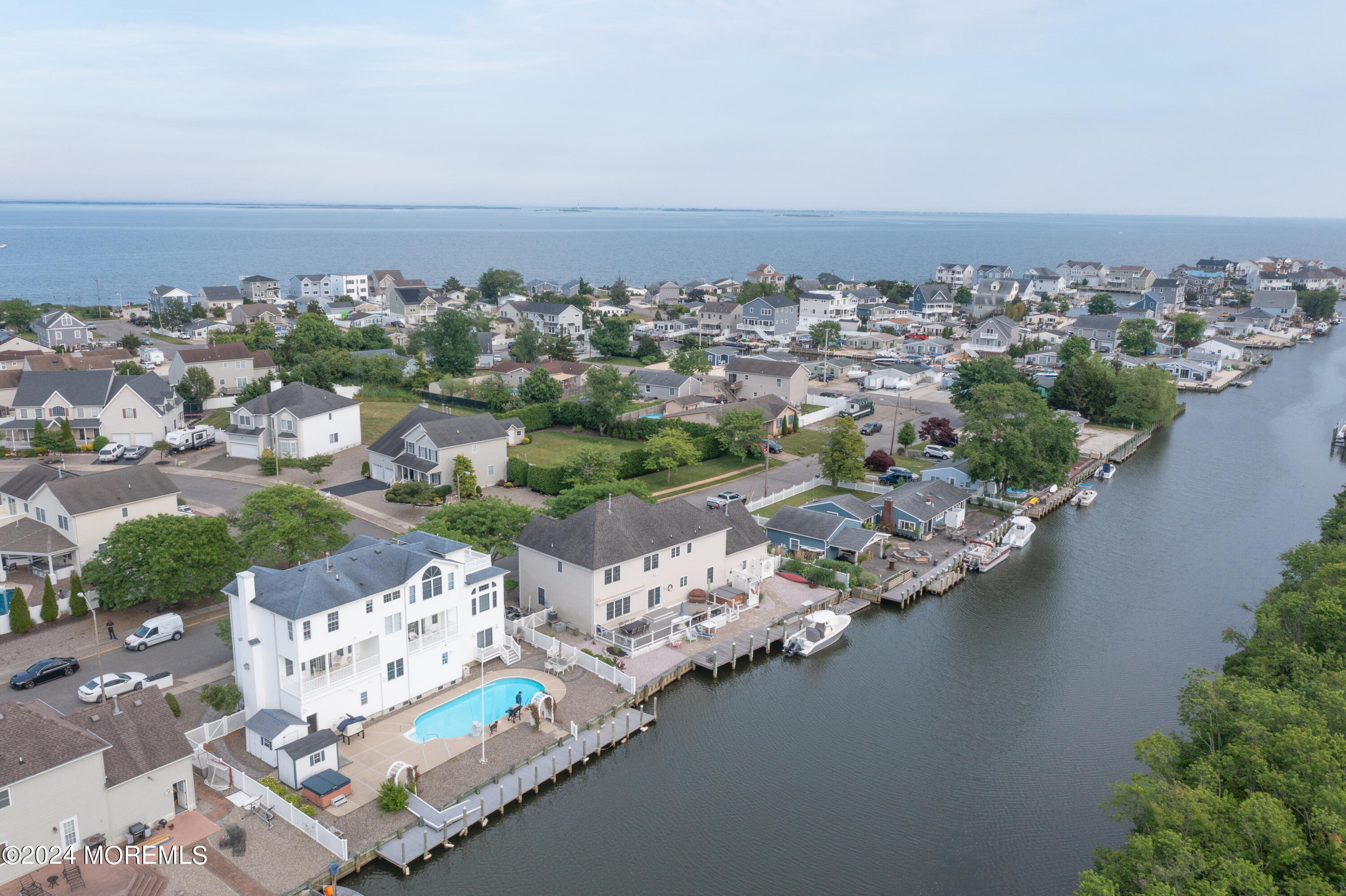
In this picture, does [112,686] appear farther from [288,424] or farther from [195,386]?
[195,386]

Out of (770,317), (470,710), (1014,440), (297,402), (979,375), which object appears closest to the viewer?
(470,710)

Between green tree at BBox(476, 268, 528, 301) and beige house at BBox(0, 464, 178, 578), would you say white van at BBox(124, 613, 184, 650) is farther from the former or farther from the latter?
green tree at BBox(476, 268, 528, 301)

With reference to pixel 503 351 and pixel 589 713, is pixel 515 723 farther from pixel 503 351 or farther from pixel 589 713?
pixel 503 351

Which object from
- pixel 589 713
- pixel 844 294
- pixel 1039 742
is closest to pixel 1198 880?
pixel 1039 742

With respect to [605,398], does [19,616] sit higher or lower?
lower

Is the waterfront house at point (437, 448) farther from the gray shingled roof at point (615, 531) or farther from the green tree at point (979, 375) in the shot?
the green tree at point (979, 375)

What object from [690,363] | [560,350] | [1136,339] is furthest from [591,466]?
[1136,339]

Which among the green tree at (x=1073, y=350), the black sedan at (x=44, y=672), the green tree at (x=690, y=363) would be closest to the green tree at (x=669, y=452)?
the green tree at (x=690, y=363)
